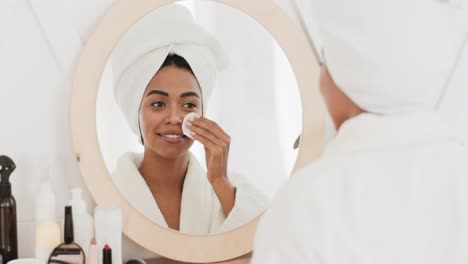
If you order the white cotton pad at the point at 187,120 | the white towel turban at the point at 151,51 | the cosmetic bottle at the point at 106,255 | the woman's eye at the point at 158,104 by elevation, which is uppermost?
the white towel turban at the point at 151,51

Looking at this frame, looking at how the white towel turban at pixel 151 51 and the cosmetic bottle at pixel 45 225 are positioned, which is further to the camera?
the white towel turban at pixel 151 51

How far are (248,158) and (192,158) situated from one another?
0.44 ft

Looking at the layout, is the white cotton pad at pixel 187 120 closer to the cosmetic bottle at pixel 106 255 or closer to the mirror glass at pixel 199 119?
the mirror glass at pixel 199 119

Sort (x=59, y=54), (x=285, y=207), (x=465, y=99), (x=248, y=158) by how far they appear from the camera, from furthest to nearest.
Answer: (x=465, y=99) → (x=248, y=158) → (x=59, y=54) → (x=285, y=207)

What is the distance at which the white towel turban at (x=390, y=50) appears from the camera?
949mm

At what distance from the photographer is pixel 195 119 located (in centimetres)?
161

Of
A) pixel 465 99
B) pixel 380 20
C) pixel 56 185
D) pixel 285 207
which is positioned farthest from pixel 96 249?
pixel 465 99

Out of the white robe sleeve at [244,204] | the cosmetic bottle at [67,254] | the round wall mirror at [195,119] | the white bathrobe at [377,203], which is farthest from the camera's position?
the white robe sleeve at [244,204]

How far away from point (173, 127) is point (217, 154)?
0.12 meters

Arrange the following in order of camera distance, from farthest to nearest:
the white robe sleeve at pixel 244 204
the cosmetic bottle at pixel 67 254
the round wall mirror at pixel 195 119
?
the white robe sleeve at pixel 244 204, the round wall mirror at pixel 195 119, the cosmetic bottle at pixel 67 254

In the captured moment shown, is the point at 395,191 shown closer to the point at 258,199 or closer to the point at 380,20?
the point at 380,20

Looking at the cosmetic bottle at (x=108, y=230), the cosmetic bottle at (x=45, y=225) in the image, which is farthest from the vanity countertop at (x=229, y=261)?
the cosmetic bottle at (x=45, y=225)

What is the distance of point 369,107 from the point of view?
3.19ft

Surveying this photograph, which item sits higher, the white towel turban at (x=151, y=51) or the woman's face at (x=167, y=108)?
the white towel turban at (x=151, y=51)
